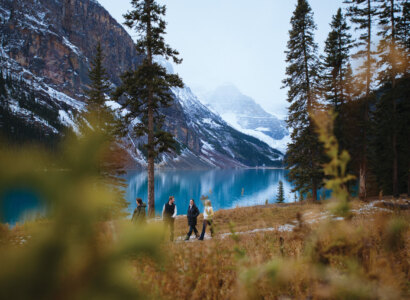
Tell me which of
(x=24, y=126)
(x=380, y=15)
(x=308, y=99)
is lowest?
(x=308, y=99)

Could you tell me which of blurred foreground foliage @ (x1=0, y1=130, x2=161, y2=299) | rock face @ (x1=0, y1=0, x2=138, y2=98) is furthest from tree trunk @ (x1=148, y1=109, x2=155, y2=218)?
rock face @ (x1=0, y1=0, x2=138, y2=98)

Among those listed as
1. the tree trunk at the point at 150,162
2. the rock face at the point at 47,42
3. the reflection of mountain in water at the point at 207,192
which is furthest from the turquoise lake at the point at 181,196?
the rock face at the point at 47,42

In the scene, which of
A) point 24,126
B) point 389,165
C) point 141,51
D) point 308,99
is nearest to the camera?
point 141,51

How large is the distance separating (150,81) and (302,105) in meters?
12.6

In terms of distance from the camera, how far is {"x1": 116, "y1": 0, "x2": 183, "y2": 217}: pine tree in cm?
1571

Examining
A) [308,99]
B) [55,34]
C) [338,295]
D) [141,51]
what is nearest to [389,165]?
[308,99]

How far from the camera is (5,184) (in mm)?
656

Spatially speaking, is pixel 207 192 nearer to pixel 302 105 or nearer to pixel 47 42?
pixel 302 105

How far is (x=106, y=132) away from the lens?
913 millimetres

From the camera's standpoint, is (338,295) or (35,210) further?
(338,295)

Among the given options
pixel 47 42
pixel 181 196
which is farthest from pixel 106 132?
pixel 47 42

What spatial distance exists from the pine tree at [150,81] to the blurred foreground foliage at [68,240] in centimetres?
1485

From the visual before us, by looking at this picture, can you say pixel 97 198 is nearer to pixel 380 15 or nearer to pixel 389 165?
pixel 380 15

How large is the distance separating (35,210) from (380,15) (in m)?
22.8
